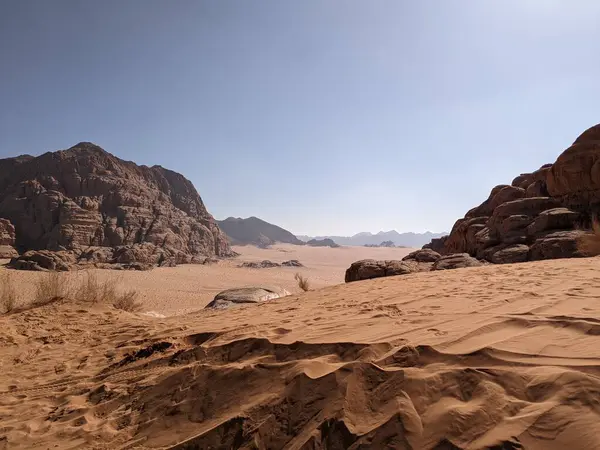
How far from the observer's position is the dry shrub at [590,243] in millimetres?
8094

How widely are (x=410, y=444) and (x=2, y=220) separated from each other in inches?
1433

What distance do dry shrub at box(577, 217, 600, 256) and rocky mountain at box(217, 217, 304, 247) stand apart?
69.1 meters

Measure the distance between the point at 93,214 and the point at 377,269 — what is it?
95.4 ft

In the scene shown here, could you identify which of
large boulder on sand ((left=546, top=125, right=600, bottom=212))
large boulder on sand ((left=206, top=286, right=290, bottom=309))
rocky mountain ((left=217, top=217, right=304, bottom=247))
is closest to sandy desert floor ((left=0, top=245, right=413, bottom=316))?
large boulder on sand ((left=206, top=286, right=290, bottom=309))

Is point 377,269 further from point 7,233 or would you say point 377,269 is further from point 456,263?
point 7,233

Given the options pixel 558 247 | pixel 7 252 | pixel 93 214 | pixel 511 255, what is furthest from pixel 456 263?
pixel 7 252

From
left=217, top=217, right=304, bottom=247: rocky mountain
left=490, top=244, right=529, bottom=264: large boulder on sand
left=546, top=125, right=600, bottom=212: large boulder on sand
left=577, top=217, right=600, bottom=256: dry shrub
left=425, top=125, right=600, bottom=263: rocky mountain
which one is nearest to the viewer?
left=577, top=217, right=600, bottom=256: dry shrub

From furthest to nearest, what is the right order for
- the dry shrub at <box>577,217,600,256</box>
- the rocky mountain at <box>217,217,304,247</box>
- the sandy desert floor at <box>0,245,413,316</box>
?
the rocky mountain at <box>217,217,304,247</box> < the sandy desert floor at <box>0,245,413,316</box> < the dry shrub at <box>577,217,600,256</box>

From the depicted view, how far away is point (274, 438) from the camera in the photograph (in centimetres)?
189

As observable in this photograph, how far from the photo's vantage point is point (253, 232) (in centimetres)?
8562

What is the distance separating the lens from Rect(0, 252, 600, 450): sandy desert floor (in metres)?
1.61

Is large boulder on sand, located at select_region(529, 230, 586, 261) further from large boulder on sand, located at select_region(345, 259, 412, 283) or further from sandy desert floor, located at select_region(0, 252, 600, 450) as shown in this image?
sandy desert floor, located at select_region(0, 252, 600, 450)

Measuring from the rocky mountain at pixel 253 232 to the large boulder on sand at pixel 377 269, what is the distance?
67024mm

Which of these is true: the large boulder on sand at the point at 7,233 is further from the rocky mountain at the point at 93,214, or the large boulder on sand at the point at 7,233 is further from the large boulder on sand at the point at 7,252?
the large boulder on sand at the point at 7,252
